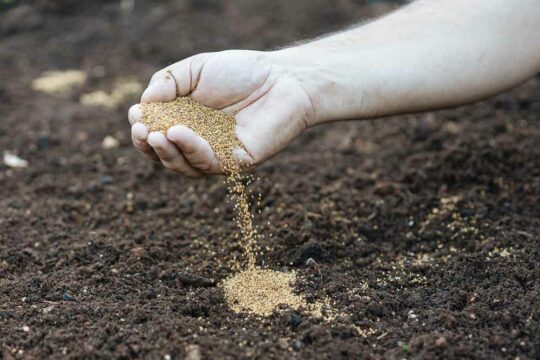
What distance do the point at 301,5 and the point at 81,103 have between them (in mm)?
2401

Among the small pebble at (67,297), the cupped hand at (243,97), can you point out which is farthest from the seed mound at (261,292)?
the small pebble at (67,297)

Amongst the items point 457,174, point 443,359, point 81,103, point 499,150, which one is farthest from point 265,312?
point 81,103

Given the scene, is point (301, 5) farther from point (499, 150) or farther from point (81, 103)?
point (499, 150)

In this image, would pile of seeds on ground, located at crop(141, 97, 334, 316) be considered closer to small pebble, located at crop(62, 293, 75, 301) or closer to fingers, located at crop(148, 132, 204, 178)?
fingers, located at crop(148, 132, 204, 178)

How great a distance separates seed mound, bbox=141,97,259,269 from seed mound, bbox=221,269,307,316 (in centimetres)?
8

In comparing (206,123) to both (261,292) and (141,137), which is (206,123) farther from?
(261,292)

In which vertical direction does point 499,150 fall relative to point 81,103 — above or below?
above

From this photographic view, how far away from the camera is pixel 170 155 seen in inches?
99.9

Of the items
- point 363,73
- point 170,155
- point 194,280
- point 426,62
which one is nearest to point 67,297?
point 194,280

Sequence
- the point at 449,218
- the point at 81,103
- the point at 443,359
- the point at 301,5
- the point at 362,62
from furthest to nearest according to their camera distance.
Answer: the point at 301,5 → the point at 81,103 → the point at 449,218 → the point at 362,62 → the point at 443,359

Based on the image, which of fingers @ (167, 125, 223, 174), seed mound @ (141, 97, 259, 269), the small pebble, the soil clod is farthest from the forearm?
the small pebble

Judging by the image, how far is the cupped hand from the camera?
105 inches

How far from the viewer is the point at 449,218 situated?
3.17m

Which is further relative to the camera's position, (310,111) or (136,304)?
(310,111)
